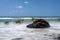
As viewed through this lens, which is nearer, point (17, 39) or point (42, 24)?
A: point (17, 39)

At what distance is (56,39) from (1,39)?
210cm

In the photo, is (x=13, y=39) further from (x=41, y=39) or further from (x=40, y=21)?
(x=40, y=21)

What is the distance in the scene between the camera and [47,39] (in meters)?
5.29

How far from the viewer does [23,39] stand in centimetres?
537

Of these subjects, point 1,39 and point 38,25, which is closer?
point 1,39

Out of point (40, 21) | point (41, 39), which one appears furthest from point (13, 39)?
point (40, 21)

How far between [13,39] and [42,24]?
5.27 meters

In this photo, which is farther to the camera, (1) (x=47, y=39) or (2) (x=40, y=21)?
(2) (x=40, y=21)

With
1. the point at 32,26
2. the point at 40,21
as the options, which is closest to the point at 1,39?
the point at 32,26

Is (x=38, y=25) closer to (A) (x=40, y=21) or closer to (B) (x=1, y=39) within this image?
(A) (x=40, y=21)

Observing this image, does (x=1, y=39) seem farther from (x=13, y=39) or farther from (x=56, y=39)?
(x=56, y=39)

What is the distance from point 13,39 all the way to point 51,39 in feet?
4.74

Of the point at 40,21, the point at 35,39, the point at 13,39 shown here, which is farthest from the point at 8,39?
the point at 40,21

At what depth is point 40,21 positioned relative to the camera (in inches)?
422
